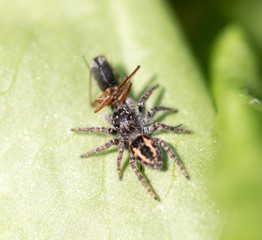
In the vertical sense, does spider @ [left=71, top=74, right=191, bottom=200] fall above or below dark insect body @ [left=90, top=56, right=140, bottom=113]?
below

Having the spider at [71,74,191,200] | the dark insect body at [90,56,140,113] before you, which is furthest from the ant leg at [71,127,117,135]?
the dark insect body at [90,56,140,113]

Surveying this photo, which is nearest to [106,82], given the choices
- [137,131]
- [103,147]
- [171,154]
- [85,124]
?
[85,124]

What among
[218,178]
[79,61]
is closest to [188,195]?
[218,178]

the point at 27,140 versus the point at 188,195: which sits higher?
the point at 27,140

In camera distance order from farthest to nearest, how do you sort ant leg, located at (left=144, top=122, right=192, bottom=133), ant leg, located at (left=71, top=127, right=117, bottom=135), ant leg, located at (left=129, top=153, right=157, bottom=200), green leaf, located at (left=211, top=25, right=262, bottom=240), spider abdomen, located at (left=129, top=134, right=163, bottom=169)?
ant leg, located at (left=71, top=127, right=117, bottom=135)
ant leg, located at (left=144, top=122, right=192, bottom=133)
spider abdomen, located at (left=129, top=134, right=163, bottom=169)
ant leg, located at (left=129, top=153, right=157, bottom=200)
green leaf, located at (left=211, top=25, right=262, bottom=240)

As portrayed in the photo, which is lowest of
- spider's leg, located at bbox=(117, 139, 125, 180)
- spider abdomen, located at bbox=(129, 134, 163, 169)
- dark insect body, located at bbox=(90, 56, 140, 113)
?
spider abdomen, located at bbox=(129, 134, 163, 169)

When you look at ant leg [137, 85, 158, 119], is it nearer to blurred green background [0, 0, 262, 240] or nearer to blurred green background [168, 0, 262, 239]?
blurred green background [0, 0, 262, 240]

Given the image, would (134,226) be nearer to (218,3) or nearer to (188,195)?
(188,195)
